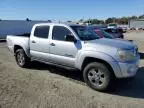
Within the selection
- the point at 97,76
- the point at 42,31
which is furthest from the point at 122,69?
the point at 42,31

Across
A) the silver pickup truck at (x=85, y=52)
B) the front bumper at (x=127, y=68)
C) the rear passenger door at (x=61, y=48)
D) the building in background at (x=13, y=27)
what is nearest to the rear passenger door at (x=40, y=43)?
the silver pickup truck at (x=85, y=52)

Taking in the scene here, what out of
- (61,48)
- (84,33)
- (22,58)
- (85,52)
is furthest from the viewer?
(22,58)

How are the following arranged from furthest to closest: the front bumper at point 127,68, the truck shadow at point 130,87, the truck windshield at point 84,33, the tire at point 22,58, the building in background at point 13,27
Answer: the building in background at point 13,27 < the tire at point 22,58 < the truck windshield at point 84,33 < the truck shadow at point 130,87 < the front bumper at point 127,68

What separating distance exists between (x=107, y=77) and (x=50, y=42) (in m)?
2.51

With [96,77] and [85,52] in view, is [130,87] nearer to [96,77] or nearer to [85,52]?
[96,77]

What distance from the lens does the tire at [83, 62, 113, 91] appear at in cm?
677

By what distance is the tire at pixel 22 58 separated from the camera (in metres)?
9.77

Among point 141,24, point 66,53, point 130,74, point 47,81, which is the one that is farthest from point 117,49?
point 141,24

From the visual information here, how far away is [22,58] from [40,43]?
152 centimetres

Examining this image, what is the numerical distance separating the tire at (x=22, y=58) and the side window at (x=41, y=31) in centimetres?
107

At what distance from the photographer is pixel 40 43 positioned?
876 cm

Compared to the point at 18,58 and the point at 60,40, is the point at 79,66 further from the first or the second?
the point at 18,58

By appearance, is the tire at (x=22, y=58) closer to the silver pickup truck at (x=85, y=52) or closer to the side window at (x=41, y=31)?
the silver pickup truck at (x=85, y=52)

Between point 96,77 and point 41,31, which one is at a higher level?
point 41,31
